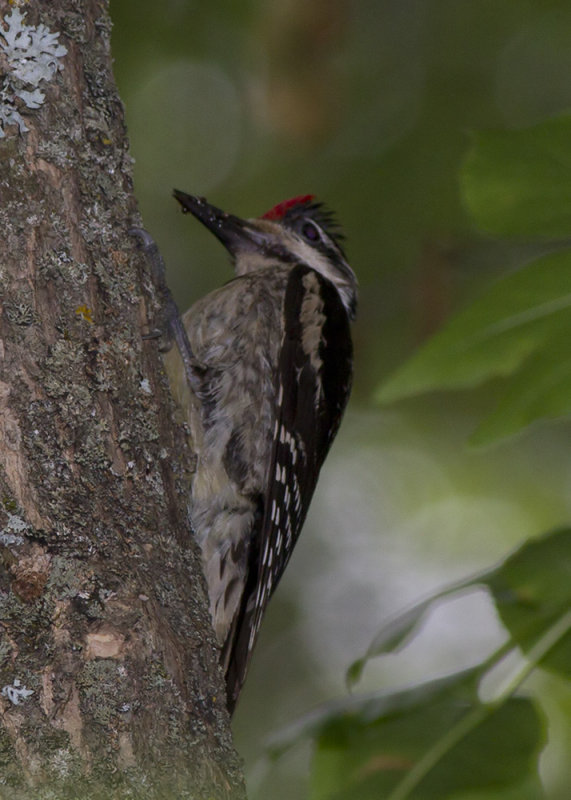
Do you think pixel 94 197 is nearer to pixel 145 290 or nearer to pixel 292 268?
pixel 145 290

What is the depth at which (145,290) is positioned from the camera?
1.76m

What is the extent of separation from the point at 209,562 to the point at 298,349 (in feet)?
2.23

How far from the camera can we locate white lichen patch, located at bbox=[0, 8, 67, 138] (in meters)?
1.59

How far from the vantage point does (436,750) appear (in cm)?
177

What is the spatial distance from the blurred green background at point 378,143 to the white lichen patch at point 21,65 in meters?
2.37

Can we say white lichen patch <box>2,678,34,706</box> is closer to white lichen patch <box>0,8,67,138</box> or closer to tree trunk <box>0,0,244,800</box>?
tree trunk <box>0,0,244,800</box>

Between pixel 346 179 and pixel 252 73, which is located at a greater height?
pixel 252 73

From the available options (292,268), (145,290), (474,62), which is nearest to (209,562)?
(292,268)

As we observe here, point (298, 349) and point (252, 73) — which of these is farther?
point (252, 73)

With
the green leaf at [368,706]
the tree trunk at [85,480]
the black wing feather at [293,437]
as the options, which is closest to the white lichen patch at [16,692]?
the tree trunk at [85,480]

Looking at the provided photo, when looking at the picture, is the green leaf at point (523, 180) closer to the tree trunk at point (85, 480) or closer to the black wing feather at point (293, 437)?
the tree trunk at point (85, 480)

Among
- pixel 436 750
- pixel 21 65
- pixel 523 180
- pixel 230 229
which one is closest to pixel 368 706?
pixel 436 750

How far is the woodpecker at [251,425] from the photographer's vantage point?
268 cm

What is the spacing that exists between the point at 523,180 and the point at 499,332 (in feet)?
0.90
